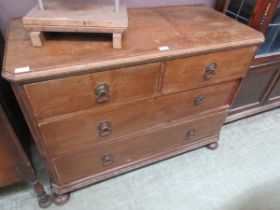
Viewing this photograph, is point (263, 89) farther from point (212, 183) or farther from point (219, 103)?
point (212, 183)

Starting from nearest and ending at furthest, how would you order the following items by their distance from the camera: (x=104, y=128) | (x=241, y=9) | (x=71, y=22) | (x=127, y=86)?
(x=71, y=22)
(x=127, y=86)
(x=104, y=128)
(x=241, y=9)

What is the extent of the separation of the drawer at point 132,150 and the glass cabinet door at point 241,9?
57 cm

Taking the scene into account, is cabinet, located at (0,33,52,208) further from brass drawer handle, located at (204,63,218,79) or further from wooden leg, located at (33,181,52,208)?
brass drawer handle, located at (204,63,218,79)

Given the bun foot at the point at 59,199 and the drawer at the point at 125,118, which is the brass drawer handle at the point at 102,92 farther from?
the bun foot at the point at 59,199

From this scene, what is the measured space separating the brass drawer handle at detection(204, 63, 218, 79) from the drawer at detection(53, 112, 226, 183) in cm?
32

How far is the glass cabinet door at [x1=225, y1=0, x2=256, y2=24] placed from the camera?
1240 mm

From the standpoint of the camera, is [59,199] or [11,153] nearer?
[11,153]

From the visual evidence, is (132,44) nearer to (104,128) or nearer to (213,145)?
(104,128)

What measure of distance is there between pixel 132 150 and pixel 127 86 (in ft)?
1.53

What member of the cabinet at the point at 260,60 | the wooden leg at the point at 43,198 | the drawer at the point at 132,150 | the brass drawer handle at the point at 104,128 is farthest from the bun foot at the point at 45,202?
the cabinet at the point at 260,60

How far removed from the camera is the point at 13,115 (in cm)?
114

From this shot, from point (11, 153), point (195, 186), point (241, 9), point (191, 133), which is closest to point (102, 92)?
point (11, 153)

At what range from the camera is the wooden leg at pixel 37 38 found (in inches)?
30.8

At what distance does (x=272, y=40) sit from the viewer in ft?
4.77
